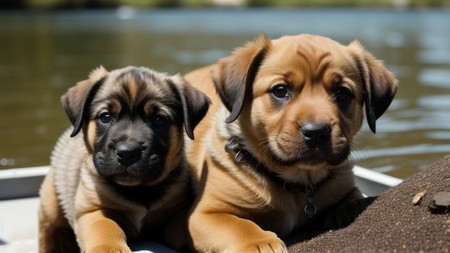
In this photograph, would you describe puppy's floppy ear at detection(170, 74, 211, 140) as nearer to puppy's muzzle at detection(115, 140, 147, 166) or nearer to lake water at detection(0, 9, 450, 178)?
puppy's muzzle at detection(115, 140, 147, 166)

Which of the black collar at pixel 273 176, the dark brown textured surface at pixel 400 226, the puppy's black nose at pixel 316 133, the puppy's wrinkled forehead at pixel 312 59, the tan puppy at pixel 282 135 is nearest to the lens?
the dark brown textured surface at pixel 400 226

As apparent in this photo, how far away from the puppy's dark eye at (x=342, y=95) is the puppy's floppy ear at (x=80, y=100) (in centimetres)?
198

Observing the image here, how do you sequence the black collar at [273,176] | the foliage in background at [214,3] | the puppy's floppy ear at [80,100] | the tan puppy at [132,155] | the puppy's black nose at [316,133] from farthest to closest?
1. the foliage in background at [214,3]
2. the puppy's floppy ear at [80,100]
3. the black collar at [273,176]
4. the tan puppy at [132,155]
5. the puppy's black nose at [316,133]

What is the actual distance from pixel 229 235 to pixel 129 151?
99cm

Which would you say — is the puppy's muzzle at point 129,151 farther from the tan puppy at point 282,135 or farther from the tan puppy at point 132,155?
the tan puppy at point 282,135

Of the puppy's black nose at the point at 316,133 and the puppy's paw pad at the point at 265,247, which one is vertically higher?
the puppy's black nose at the point at 316,133

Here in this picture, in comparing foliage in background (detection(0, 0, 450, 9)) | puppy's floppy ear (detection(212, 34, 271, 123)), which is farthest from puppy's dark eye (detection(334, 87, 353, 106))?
foliage in background (detection(0, 0, 450, 9))

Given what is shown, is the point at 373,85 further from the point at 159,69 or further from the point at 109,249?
the point at 159,69

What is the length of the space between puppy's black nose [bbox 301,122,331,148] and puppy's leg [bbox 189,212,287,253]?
2.35 ft

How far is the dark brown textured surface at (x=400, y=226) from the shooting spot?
4.85m

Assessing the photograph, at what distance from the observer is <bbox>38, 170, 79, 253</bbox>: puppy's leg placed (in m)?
7.06

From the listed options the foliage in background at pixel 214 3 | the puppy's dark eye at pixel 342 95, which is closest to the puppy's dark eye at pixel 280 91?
the puppy's dark eye at pixel 342 95

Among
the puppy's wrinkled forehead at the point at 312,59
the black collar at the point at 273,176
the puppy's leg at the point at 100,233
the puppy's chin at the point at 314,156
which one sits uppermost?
the puppy's wrinkled forehead at the point at 312,59

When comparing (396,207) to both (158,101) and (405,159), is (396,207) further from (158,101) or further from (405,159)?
(405,159)
